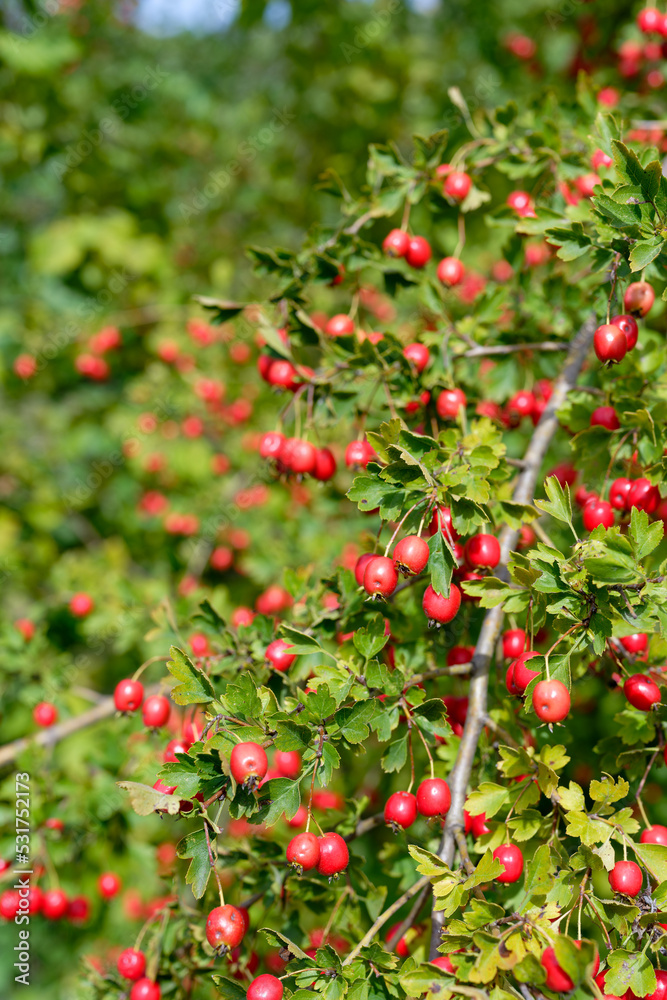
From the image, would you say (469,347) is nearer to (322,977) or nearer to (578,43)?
(322,977)

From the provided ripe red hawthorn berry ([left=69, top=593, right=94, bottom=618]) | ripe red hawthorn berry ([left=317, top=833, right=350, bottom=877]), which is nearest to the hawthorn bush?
ripe red hawthorn berry ([left=317, top=833, right=350, bottom=877])

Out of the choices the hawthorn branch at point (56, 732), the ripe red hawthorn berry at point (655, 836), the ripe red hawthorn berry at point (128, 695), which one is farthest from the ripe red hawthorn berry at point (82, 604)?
the ripe red hawthorn berry at point (655, 836)

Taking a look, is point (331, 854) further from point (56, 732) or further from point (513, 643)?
point (56, 732)

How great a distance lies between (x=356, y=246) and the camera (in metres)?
2.60

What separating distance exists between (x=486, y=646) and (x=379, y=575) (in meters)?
0.48

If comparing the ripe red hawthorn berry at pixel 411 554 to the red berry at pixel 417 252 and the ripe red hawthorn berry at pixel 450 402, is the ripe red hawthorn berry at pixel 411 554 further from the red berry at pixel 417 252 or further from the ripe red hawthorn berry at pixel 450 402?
the red berry at pixel 417 252

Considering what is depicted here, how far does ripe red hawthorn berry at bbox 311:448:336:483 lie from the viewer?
2539mm

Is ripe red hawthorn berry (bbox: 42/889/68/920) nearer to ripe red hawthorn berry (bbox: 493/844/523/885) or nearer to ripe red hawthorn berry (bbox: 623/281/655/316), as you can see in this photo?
ripe red hawthorn berry (bbox: 493/844/523/885)

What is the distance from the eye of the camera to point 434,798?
6.24 ft

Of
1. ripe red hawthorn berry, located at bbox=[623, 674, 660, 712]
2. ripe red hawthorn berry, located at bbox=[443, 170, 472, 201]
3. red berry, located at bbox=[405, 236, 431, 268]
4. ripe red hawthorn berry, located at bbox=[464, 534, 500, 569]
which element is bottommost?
ripe red hawthorn berry, located at bbox=[623, 674, 660, 712]

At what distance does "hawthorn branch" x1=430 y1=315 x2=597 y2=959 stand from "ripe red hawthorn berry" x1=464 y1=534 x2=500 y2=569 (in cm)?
8

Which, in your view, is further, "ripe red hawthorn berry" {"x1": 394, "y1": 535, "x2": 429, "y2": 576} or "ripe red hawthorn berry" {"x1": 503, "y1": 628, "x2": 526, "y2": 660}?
"ripe red hawthorn berry" {"x1": 503, "y1": 628, "x2": 526, "y2": 660}

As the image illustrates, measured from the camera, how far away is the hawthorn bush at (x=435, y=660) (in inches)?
67.0

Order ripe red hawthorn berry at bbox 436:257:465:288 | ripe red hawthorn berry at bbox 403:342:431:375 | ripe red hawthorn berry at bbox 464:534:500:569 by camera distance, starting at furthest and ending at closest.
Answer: ripe red hawthorn berry at bbox 436:257:465:288
ripe red hawthorn berry at bbox 403:342:431:375
ripe red hawthorn berry at bbox 464:534:500:569
